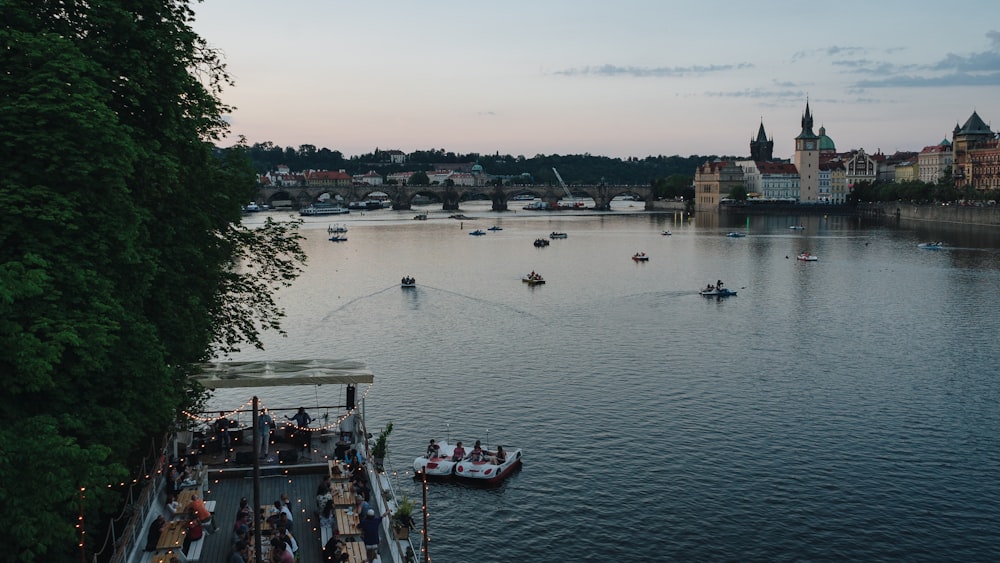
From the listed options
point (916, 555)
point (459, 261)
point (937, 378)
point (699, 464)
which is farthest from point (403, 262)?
point (916, 555)

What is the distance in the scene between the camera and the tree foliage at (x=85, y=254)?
570 inches

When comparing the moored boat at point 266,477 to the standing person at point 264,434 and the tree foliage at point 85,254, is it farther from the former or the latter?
the tree foliage at point 85,254

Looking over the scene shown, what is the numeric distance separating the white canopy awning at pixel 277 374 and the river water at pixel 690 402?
5278 mm

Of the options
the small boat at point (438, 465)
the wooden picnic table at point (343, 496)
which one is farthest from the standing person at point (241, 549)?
the small boat at point (438, 465)

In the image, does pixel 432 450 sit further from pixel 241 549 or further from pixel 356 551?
pixel 241 549

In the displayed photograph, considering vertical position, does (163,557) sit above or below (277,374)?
below

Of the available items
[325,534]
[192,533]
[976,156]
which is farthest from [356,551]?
[976,156]

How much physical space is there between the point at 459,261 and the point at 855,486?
75577 mm

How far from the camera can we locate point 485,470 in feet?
98.0

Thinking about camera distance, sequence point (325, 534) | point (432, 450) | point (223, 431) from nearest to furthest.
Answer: point (325, 534) < point (223, 431) < point (432, 450)

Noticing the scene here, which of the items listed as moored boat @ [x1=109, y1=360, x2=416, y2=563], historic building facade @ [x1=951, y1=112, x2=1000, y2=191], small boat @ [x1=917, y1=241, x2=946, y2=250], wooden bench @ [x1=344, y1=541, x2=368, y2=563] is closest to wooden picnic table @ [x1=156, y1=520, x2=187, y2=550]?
moored boat @ [x1=109, y1=360, x2=416, y2=563]

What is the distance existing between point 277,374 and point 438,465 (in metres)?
7.39

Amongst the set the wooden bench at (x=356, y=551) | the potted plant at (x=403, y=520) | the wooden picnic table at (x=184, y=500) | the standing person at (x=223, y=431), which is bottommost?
the potted plant at (x=403, y=520)

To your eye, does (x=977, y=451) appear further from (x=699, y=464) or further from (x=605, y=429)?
(x=605, y=429)
